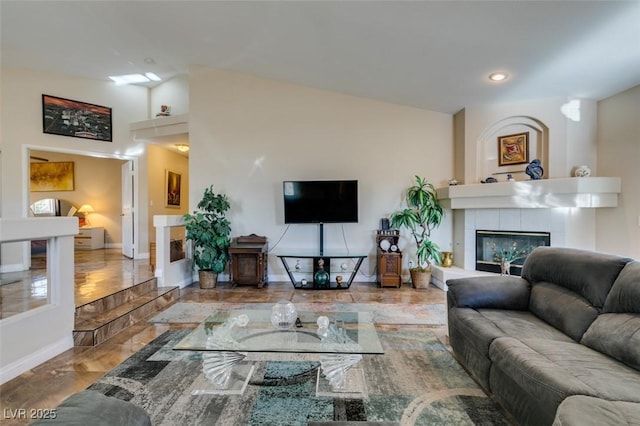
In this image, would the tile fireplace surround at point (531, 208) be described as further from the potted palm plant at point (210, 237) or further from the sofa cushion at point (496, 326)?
the potted palm plant at point (210, 237)

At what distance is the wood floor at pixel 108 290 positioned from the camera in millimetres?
2021

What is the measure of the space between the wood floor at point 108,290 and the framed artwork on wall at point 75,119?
240 centimetres

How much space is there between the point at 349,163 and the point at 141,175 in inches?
173

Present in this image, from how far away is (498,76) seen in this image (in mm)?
3836

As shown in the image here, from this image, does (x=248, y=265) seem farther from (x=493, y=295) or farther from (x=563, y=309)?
(x=563, y=309)

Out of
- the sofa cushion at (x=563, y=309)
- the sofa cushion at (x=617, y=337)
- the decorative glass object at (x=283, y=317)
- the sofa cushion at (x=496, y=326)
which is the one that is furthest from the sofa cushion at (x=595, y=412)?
the decorative glass object at (x=283, y=317)

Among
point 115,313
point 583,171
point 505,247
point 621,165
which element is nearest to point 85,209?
point 115,313

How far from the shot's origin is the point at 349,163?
5.18 meters

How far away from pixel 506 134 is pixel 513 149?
0.26m

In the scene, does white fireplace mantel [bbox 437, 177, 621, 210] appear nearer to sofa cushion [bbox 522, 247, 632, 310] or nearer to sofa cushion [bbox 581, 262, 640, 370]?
sofa cushion [bbox 522, 247, 632, 310]

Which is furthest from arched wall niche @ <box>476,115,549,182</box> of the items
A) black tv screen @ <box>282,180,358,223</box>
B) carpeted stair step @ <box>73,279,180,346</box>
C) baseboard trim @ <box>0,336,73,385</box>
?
baseboard trim @ <box>0,336,73,385</box>

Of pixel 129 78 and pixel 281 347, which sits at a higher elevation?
pixel 129 78

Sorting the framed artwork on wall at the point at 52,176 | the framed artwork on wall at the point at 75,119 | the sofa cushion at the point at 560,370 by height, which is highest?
the framed artwork on wall at the point at 75,119

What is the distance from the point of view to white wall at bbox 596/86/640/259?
12.7 ft
